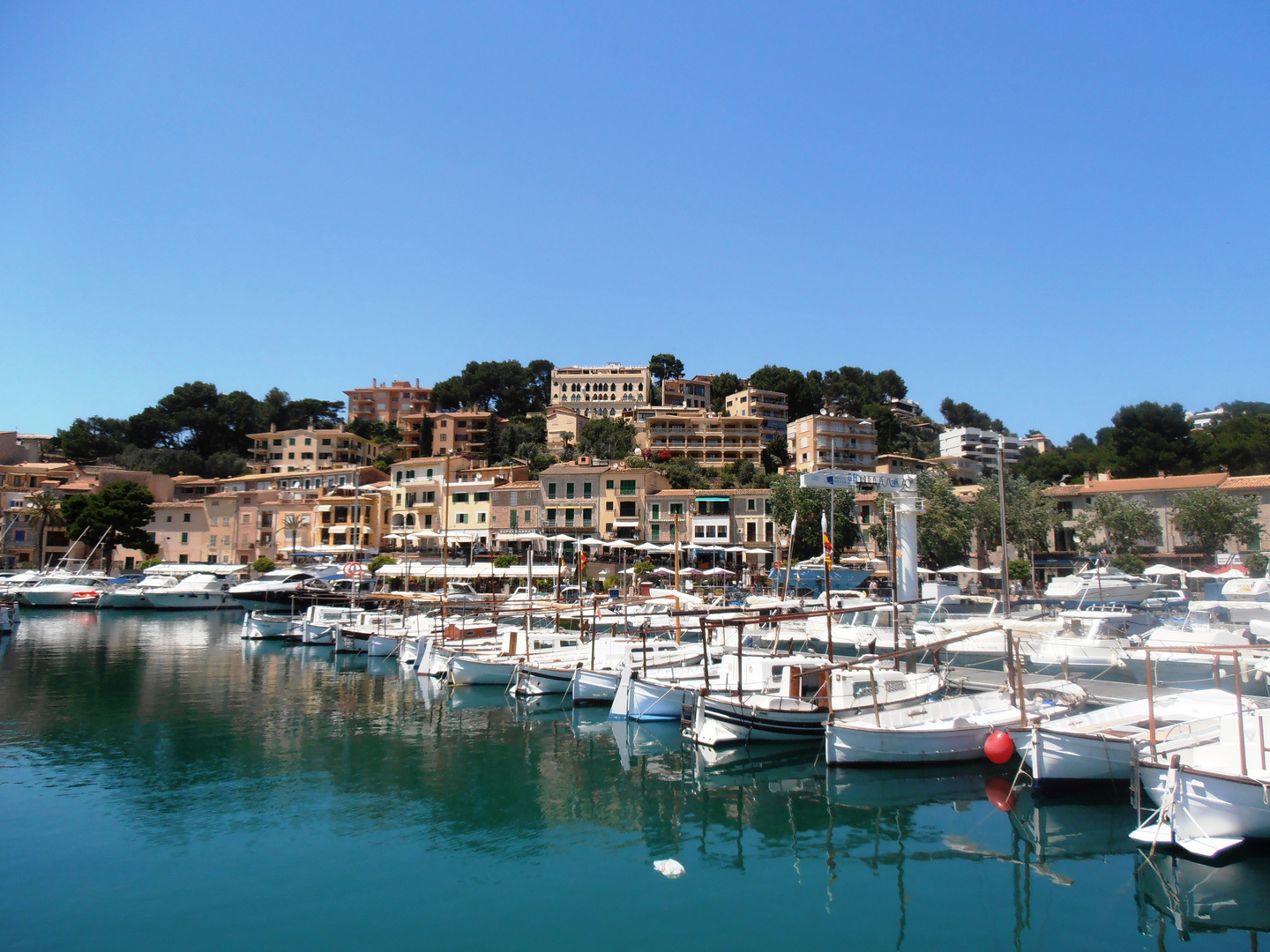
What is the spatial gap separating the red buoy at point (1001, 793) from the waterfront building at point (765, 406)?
9159 cm

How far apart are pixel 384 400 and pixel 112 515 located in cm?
5483

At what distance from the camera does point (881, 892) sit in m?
12.9

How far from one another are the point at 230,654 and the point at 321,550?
3254 cm

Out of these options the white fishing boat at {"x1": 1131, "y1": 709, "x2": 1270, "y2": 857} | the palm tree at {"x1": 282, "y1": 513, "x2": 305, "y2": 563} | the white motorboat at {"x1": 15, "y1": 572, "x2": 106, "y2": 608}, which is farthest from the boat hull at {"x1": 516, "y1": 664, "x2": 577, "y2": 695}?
the palm tree at {"x1": 282, "y1": 513, "x2": 305, "y2": 563}

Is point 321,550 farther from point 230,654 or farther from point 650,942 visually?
point 650,942

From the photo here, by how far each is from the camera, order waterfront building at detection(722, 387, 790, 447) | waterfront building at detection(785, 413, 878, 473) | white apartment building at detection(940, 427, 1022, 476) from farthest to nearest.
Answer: white apartment building at detection(940, 427, 1022, 476), waterfront building at detection(722, 387, 790, 447), waterfront building at detection(785, 413, 878, 473)

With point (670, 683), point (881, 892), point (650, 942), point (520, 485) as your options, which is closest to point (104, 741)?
point (670, 683)

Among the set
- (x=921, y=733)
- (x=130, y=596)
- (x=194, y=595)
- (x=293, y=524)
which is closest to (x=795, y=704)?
(x=921, y=733)

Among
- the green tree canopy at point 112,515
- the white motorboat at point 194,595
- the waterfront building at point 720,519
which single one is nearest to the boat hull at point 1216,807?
the waterfront building at point 720,519

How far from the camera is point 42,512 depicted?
243 ft

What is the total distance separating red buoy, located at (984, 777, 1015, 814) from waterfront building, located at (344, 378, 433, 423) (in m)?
112

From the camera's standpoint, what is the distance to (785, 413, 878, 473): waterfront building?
297 feet

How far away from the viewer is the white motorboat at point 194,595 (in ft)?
200

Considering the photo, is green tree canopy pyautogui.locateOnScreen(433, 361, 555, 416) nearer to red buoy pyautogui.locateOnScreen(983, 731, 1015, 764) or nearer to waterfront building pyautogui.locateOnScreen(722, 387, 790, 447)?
waterfront building pyautogui.locateOnScreen(722, 387, 790, 447)
